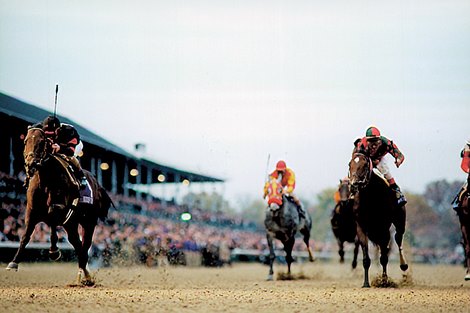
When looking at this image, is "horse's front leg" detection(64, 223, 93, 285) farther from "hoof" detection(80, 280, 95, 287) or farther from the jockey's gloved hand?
the jockey's gloved hand

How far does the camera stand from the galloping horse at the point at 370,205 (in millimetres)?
13758

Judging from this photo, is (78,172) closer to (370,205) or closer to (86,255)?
(86,255)

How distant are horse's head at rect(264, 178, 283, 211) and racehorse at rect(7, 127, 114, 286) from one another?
541cm

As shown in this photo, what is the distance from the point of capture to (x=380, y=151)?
14.5 metres

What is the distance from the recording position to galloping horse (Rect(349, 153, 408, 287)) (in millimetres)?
13758

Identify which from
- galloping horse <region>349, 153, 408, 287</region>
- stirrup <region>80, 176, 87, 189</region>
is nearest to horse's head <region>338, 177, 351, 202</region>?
galloping horse <region>349, 153, 408, 287</region>

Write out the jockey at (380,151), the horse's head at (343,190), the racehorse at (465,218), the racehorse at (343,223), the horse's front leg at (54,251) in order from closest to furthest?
the horse's front leg at (54,251) < the racehorse at (465,218) < the jockey at (380,151) < the horse's head at (343,190) < the racehorse at (343,223)

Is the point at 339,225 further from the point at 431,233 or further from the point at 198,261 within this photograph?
the point at 431,233

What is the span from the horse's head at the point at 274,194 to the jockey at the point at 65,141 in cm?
551

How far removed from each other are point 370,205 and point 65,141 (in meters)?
5.74

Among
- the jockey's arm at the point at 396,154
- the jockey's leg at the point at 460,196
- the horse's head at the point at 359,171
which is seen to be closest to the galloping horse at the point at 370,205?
the horse's head at the point at 359,171

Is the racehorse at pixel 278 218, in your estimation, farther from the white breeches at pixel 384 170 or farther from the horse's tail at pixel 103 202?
the horse's tail at pixel 103 202

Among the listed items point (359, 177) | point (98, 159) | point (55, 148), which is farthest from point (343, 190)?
point (98, 159)

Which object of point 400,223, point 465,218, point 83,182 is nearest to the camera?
point 83,182
